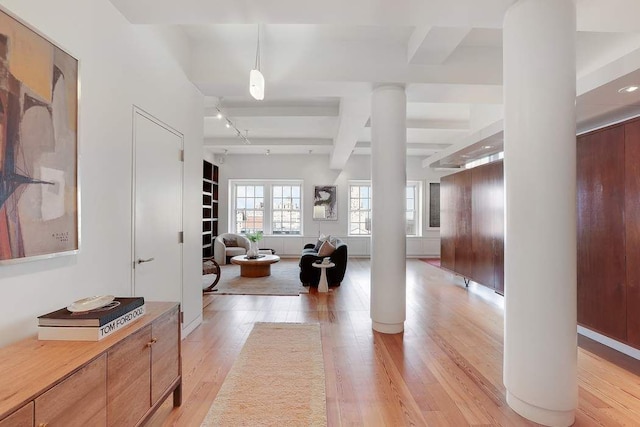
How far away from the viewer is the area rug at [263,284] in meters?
5.14

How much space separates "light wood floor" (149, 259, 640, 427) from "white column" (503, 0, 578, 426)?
0.30 m

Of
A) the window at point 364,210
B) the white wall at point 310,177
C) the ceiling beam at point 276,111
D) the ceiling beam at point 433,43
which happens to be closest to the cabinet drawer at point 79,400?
the ceiling beam at point 433,43

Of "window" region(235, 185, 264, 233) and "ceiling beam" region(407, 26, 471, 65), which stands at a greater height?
"ceiling beam" region(407, 26, 471, 65)

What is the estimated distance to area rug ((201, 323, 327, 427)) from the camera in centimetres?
192

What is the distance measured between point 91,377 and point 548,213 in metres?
2.46

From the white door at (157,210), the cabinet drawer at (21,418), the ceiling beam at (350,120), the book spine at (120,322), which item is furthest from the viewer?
the ceiling beam at (350,120)

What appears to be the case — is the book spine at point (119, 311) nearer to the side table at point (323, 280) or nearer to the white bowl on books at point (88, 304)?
the white bowl on books at point (88, 304)

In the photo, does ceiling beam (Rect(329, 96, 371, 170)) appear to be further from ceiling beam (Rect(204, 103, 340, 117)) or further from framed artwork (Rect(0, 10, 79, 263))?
framed artwork (Rect(0, 10, 79, 263))

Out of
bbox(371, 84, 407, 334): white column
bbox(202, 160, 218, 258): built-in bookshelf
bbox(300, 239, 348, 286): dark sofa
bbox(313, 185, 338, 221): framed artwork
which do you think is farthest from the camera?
bbox(313, 185, 338, 221): framed artwork

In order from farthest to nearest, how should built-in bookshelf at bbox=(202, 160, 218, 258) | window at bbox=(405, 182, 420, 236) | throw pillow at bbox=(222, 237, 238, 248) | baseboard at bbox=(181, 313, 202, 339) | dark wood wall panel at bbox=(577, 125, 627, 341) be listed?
window at bbox=(405, 182, 420, 236) < throw pillow at bbox=(222, 237, 238, 248) < built-in bookshelf at bbox=(202, 160, 218, 258) < baseboard at bbox=(181, 313, 202, 339) < dark wood wall panel at bbox=(577, 125, 627, 341)

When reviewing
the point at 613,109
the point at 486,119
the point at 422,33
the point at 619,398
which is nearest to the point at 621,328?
the point at 619,398

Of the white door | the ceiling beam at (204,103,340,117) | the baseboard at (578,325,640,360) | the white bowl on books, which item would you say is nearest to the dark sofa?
the ceiling beam at (204,103,340,117)

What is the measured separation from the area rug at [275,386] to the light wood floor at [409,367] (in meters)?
0.09

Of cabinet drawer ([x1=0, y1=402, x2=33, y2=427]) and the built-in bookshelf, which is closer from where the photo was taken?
cabinet drawer ([x1=0, y1=402, x2=33, y2=427])
